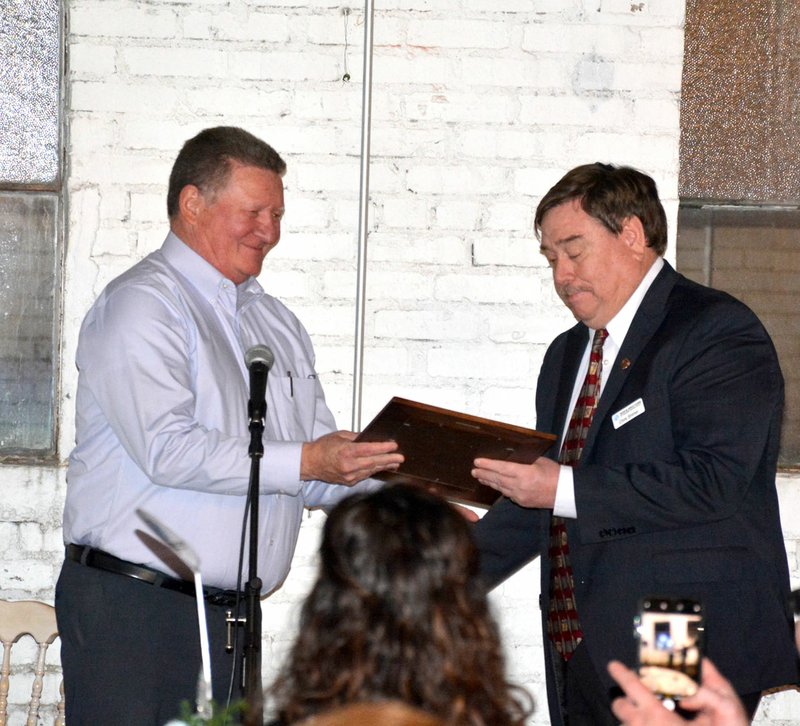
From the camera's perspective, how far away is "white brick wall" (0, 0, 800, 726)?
376cm

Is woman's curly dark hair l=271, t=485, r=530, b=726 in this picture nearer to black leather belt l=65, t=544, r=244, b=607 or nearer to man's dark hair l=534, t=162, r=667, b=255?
black leather belt l=65, t=544, r=244, b=607

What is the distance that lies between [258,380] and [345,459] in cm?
36

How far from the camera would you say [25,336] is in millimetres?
3869

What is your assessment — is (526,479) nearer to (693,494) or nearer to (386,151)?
(693,494)

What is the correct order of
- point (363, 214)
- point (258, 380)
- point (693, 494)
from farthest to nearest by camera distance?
point (363, 214)
point (693, 494)
point (258, 380)

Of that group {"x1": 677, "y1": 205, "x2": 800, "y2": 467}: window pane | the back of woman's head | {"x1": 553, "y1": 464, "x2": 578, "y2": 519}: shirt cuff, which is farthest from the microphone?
{"x1": 677, "y1": 205, "x2": 800, "y2": 467}: window pane

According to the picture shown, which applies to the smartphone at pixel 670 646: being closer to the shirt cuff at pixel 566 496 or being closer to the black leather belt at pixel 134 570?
the shirt cuff at pixel 566 496

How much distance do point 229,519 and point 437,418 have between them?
615 mm

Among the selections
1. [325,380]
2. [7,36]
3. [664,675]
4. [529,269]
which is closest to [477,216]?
[529,269]

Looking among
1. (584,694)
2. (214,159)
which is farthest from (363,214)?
(584,694)

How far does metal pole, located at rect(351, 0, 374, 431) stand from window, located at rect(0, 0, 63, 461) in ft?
3.19

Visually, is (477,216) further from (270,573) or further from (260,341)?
(270,573)

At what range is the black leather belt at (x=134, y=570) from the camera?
2916mm

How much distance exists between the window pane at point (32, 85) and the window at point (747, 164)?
2049mm
